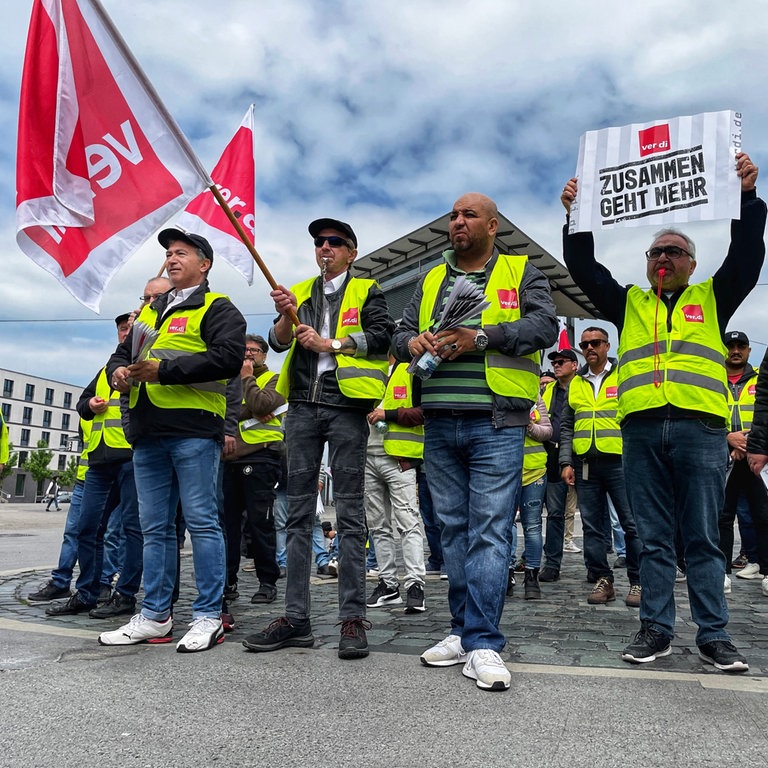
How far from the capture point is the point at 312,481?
4047 mm

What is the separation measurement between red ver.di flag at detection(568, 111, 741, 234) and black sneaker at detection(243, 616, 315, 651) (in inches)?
99.3

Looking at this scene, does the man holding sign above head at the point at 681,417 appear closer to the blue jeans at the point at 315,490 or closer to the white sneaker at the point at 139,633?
the blue jeans at the point at 315,490

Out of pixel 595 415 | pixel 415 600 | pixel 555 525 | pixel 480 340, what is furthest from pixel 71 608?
pixel 555 525

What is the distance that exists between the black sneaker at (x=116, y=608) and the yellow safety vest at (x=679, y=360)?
11.0 ft

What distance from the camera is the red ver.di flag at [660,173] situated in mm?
3617

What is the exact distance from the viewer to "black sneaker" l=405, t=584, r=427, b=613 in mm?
5121

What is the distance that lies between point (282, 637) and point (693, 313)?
8.55 ft

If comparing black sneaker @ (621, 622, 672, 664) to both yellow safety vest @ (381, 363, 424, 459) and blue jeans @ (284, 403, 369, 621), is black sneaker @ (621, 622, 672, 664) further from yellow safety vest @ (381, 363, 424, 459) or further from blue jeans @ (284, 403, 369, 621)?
yellow safety vest @ (381, 363, 424, 459)

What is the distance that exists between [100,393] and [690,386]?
13.7 ft

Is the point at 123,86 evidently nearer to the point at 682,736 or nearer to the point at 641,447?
the point at 641,447

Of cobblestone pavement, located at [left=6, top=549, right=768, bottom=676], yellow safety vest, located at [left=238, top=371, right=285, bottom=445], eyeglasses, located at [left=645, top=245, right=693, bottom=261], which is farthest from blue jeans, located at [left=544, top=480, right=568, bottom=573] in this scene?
eyeglasses, located at [left=645, top=245, right=693, bottom=261]

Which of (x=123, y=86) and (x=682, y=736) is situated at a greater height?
(x=123, y=86)

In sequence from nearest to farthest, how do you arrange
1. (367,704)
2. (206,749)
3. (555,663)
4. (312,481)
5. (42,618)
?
(206,749) < (367,704) < (555,663) < (312,481) < (42,618)

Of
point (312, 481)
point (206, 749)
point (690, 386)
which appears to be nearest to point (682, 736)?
point (206, 749)
